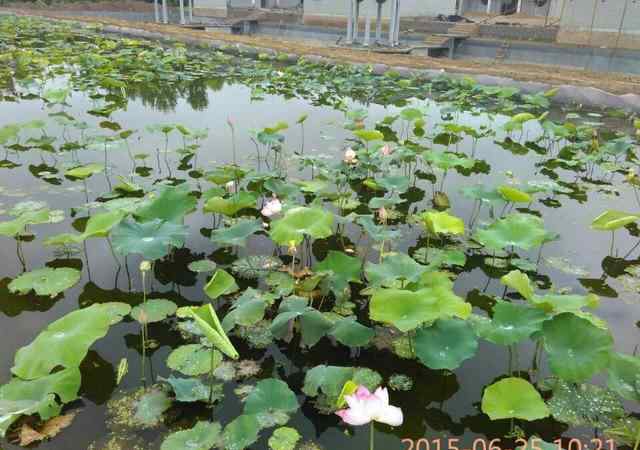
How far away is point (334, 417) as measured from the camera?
5.18 feet

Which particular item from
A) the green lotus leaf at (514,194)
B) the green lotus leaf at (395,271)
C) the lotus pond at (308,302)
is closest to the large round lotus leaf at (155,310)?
the lotus pond at (308,302)

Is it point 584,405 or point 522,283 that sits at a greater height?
point 522,283

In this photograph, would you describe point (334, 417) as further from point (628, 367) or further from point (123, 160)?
point (123, 160)

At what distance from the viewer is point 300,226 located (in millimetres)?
2088

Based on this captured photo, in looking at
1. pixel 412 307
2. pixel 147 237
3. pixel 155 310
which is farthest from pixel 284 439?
pixel 147 237

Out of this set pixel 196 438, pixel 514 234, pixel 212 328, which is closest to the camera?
pixel 212 328

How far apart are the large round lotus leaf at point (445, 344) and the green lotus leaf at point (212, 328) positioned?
714mm

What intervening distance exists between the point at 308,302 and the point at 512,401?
0.98 meters

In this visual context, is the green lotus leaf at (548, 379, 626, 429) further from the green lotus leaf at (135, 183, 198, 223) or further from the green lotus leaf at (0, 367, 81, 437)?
the green lotus leaf at (135, 183, 198, 223)

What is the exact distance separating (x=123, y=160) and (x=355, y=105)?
394 cm

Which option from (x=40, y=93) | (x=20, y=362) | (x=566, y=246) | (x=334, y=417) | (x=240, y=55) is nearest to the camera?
(x=20, y=362)

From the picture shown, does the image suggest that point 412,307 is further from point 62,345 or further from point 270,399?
point 62,345

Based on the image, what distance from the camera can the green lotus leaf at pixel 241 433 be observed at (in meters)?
1.37

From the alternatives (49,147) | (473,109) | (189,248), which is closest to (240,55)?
(473,109)
